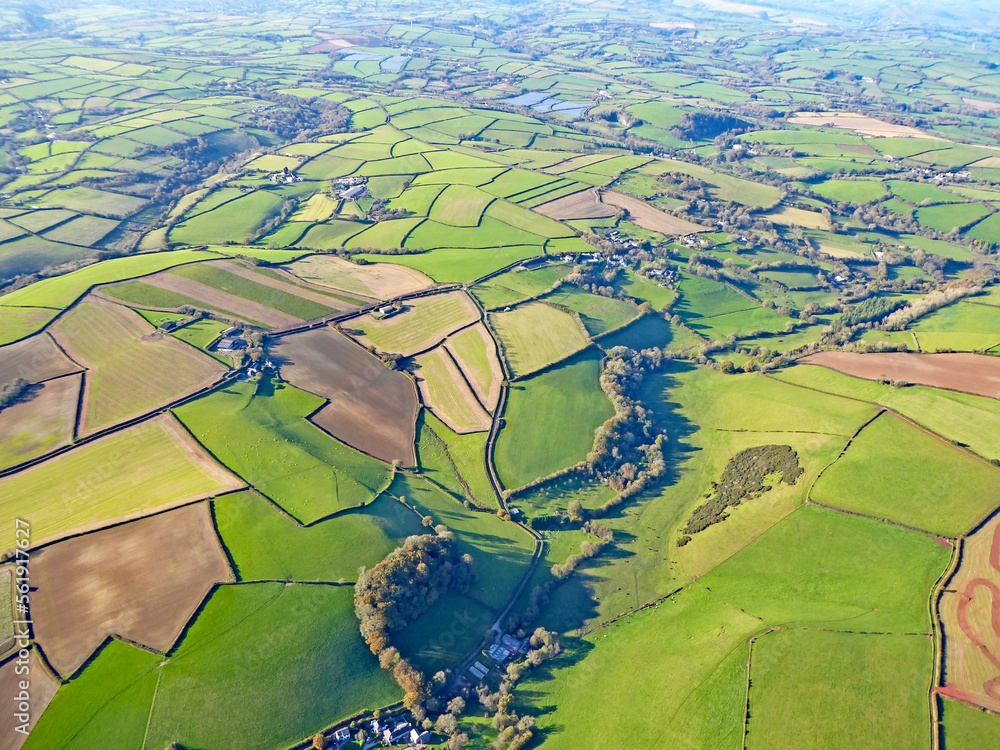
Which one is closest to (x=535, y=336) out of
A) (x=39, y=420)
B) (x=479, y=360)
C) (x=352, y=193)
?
(x=479, y=360)

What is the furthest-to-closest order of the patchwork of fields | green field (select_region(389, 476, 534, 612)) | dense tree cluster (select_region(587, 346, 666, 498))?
dense tree cluster (select_region(587, 346, 666, 498)) → green field (select_region(389, 476, 534, 612)) → the patchwork of fields

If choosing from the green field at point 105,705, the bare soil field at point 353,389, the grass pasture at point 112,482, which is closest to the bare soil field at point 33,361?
the grass pasture at point 112,482

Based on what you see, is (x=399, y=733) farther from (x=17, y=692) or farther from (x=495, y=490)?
(x=17, y=692)

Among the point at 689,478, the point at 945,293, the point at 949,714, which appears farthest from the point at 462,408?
the point at 945,293

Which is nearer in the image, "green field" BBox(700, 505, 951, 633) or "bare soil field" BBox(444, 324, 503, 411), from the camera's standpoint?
"green field" BBox(700, 505, 951, 633)

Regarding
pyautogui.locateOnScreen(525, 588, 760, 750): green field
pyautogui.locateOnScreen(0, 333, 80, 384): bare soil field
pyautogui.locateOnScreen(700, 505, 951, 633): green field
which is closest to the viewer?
pyautogui.locateOnScreen(525, 588, 760, 750): green field

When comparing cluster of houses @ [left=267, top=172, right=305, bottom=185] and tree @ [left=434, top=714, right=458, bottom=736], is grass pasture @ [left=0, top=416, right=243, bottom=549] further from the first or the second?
cluster of houses @ [left=267, top=172, right=305, bottom=185]

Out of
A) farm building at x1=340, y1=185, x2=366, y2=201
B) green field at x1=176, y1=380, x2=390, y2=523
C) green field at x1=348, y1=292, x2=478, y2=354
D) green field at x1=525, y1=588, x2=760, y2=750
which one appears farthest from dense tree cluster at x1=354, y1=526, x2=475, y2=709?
farm building at x1=340, y1=185, x2=366, y2=201

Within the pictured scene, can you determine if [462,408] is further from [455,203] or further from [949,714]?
[455,203]
